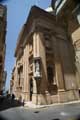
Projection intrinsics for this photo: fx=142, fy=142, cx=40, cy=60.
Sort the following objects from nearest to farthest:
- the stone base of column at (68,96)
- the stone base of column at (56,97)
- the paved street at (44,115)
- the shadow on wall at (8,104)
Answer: the paved street at (44,115) < the shadow on wall at (8,104) < the stone base of column at (56,97) < the stone base of column at (68,96)

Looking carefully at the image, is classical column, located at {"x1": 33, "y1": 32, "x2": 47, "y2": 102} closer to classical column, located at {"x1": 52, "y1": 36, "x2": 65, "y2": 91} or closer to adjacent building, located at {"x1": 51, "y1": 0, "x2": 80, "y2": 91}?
classical column, located at {"x1": 52, "y1": 36, "x2": 65, "y2": 91}

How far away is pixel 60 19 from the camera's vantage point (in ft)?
7.35

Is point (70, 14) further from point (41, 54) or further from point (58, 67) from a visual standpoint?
point (58, 67)

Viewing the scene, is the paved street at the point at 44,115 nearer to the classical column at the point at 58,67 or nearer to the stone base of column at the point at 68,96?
the stone base of column at the point at 68,96

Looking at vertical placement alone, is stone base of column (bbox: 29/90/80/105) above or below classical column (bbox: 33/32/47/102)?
below

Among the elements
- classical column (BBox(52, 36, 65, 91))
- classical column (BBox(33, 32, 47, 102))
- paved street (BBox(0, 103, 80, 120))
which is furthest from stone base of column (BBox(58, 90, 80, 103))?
paved street (BBox(0, 103, 80, 120))

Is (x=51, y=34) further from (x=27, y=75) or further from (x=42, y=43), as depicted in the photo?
(x=27, y=75)

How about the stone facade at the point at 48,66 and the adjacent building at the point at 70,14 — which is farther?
the stone facade at the point at 48,66

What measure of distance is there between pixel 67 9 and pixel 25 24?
21482mm

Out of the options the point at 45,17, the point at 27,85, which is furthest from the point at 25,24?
the point at 27,85

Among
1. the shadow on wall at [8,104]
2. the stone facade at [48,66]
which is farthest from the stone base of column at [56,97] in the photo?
the shadow on wall at [8,104]

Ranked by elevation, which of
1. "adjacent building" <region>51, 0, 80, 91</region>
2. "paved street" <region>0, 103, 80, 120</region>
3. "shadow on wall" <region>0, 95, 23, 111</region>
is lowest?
"shadow on wall" <region>0, 95, 23, 111</region>

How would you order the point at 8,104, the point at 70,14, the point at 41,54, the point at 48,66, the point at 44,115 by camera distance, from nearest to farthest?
the point at 70,14, the point at 44,115, the point at 41,54, the point at 8,104, the point at 48,66

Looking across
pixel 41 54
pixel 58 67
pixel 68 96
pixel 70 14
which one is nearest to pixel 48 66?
pixel 58 67
